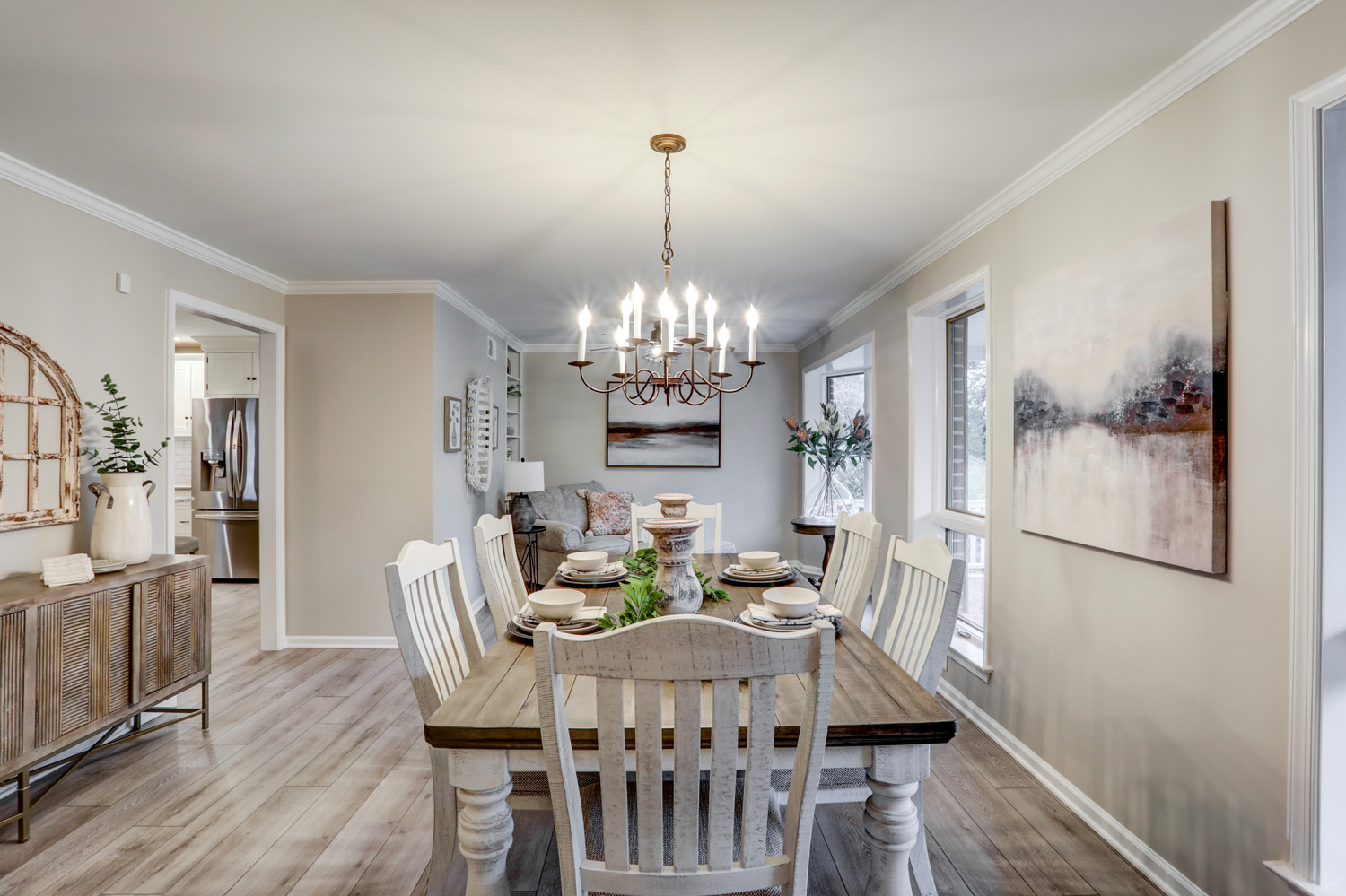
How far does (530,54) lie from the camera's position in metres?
1.87

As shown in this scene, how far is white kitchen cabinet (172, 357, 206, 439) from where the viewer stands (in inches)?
271

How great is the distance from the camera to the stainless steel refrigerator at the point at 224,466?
6.45m

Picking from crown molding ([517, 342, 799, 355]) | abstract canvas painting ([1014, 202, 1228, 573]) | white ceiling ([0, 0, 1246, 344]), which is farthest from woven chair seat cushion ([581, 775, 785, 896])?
crown molding ([517, 342, 799, 355])

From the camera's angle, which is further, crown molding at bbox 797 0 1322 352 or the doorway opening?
the doorway opening

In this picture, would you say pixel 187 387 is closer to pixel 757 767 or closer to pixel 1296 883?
pixel 757 767

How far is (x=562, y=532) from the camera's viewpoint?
19.4ft

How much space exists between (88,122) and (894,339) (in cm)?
393

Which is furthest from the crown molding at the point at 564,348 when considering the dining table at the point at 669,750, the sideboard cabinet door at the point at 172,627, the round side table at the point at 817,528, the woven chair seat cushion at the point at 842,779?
the dining table at the point at 669,750

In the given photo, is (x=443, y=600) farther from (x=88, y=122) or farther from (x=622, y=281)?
(x=622, y=281)

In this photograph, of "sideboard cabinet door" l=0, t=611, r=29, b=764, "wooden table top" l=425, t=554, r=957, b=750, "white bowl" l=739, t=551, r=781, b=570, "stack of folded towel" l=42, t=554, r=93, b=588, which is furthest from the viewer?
"white bowl" l=739, t=551, r=781, b=570

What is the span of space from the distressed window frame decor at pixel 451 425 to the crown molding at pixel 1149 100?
3.26 meters

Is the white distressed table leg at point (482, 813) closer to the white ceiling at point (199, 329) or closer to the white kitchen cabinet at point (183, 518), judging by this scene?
the white ceiling at point (199, 329)

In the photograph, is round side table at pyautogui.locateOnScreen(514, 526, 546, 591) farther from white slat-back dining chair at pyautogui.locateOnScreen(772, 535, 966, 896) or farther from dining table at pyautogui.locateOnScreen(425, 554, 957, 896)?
dining table at pyautogui.locateOnScreen(425, 554, 957, 896)

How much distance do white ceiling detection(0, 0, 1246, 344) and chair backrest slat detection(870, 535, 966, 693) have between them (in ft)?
4.47
